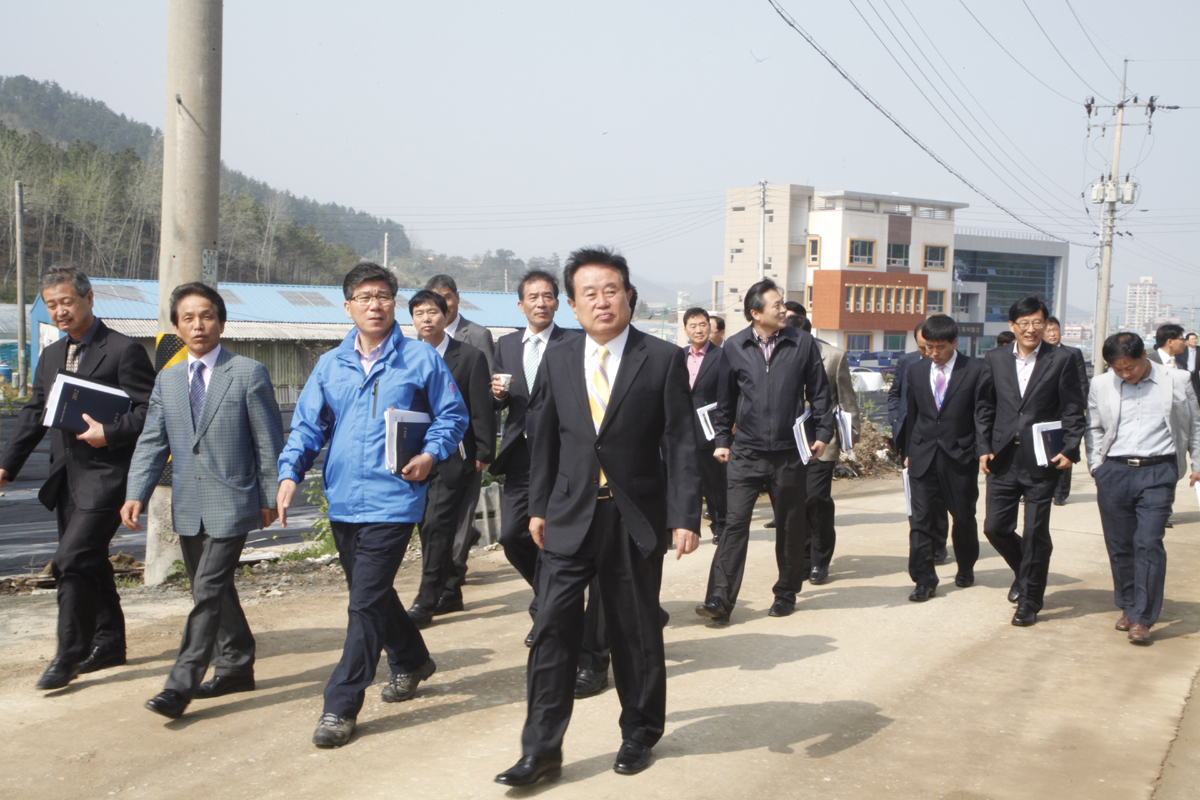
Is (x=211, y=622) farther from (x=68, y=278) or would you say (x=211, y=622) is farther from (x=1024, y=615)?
(x=1024, y=615)

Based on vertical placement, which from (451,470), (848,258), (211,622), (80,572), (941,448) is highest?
(848,258)

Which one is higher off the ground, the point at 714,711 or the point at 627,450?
the point at 627,450

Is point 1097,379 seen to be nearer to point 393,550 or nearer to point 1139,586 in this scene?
point 1139,586

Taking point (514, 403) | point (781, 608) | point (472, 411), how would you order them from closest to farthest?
point (514, 403) → point (472, 411) → point (781, 608)

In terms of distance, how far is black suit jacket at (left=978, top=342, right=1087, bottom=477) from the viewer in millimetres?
6387

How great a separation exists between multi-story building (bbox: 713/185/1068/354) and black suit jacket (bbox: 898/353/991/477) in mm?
63012

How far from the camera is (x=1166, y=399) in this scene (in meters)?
6.06

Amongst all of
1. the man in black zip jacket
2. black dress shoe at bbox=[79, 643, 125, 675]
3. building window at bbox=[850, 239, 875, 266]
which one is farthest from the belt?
building window at bbox=[850, 239, 875, 266]

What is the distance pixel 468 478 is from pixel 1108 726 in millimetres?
3715

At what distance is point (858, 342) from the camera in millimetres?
73438

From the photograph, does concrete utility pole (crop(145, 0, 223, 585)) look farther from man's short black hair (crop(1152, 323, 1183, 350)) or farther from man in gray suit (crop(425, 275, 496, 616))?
man's short black hair (crop(1152, 323, 1183, 350))

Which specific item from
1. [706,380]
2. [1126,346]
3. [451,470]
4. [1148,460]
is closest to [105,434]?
[451,470]

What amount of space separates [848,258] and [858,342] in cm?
644

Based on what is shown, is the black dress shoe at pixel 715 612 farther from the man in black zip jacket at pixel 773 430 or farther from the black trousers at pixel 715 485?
the black trousers at pixel 715 485
